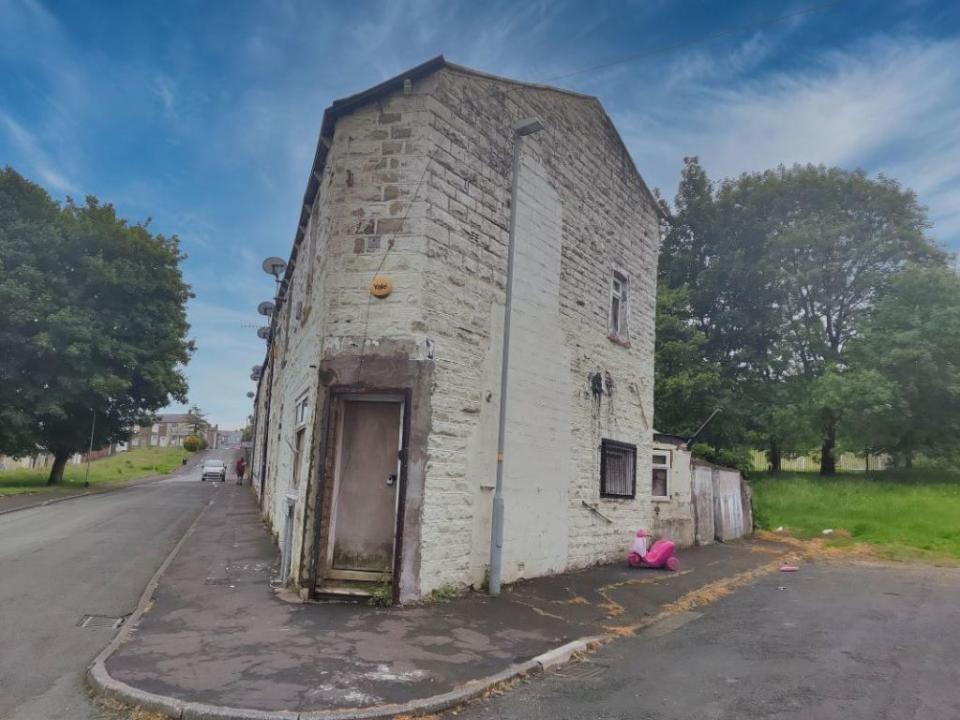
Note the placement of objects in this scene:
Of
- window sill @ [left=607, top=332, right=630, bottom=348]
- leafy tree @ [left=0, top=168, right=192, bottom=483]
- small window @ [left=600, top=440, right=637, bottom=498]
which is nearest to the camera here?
small window @ [left=600, top=440, right=637, bottom=498]

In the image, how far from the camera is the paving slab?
16.8 feet

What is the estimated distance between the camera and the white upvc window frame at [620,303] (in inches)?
530

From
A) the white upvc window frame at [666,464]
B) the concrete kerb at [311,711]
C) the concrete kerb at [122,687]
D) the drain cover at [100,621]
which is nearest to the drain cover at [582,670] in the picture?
the concrete kerb at [311,711]

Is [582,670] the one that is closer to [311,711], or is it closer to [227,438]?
[311,711]

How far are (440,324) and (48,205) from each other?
25.8 m

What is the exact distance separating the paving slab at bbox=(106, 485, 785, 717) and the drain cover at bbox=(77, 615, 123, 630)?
389 millimetres

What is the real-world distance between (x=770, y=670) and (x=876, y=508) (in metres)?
17.0

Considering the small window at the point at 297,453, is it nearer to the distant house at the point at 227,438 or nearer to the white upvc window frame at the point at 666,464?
the white upvc window frame at the point at 666,464

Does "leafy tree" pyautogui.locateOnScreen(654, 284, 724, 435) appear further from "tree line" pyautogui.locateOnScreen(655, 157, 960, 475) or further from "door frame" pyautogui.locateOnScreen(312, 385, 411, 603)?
"door frame" pyautogui.locateOnScreen(312, 385, 411, 603)

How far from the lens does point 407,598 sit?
8.16m

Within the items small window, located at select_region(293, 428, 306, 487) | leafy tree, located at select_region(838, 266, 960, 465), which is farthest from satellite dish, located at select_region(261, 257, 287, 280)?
leafy tree, located at select_region(838, 266, 960, 465)

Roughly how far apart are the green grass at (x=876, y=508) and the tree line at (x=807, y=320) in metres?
1.55

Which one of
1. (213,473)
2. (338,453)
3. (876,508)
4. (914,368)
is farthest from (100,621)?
(213,473)

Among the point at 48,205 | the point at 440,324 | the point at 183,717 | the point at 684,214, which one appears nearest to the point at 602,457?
the point at 440,324
